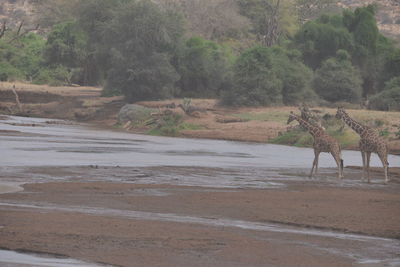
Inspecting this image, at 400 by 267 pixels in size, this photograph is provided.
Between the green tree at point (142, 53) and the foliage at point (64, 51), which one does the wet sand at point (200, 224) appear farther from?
the foliage at point (64, 51)

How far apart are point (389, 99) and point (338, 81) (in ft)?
17.4

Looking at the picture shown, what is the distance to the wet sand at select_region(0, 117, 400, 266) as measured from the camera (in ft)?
32.9

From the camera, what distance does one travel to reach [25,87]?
58844mm

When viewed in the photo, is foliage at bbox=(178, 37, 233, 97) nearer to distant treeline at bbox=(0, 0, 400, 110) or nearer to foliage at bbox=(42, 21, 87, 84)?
distant treeline at bbox=(0, 0, 400, 110)

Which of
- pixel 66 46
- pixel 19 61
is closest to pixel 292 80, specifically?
pixel 66 46

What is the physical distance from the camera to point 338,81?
165ft

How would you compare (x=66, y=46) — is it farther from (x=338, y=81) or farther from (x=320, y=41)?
(x=338, y=81)

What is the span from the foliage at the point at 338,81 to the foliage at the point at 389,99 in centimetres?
268

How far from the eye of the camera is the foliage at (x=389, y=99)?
4503cm

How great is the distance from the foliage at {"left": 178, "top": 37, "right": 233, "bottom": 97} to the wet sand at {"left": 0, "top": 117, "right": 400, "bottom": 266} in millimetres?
28846

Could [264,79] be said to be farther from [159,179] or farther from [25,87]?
[159,179]

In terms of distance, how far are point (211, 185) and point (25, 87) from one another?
4331 cm

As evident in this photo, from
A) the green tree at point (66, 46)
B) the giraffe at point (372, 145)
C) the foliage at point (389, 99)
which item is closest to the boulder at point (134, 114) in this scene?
the foliage at point (389, 99)

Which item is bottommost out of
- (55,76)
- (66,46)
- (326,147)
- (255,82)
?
(326,147)
